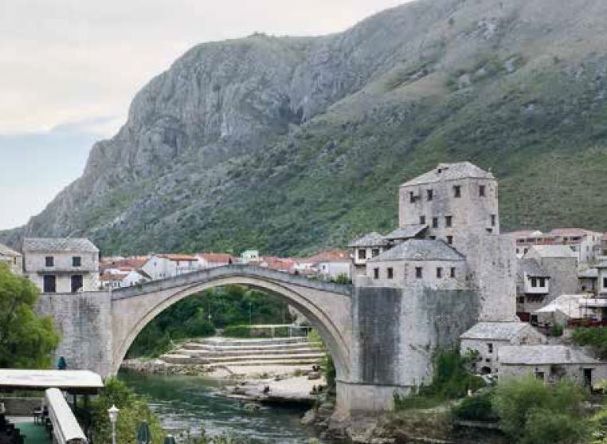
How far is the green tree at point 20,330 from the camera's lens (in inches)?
1594

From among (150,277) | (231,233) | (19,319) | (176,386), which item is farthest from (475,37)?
(19,319)

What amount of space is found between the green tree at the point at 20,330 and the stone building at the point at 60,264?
37.7 ft

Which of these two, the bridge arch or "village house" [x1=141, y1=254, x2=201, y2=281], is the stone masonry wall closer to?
the bridge arch

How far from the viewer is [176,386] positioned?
7631cm

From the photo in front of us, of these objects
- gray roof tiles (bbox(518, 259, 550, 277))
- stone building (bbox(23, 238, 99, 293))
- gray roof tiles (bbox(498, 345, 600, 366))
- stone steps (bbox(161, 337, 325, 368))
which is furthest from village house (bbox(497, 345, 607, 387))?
stone steps (bbox(161, 337, 325, 368))

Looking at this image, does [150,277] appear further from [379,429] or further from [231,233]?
[379,429]

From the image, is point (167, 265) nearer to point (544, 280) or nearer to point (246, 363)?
point (246, 363)

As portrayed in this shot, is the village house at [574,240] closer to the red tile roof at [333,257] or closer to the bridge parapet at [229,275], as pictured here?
the red tile roof at [333,257]

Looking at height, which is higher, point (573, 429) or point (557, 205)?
point (557, 205)

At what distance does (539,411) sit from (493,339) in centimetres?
780

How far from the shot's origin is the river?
2149 inches

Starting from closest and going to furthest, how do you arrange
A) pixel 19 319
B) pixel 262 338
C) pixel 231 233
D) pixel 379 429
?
pixel 19 319 < pixel 379 429 < pixel 262 338 < pixel 231 233

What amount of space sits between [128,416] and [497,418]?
23.4m

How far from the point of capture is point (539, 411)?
4581 cm
